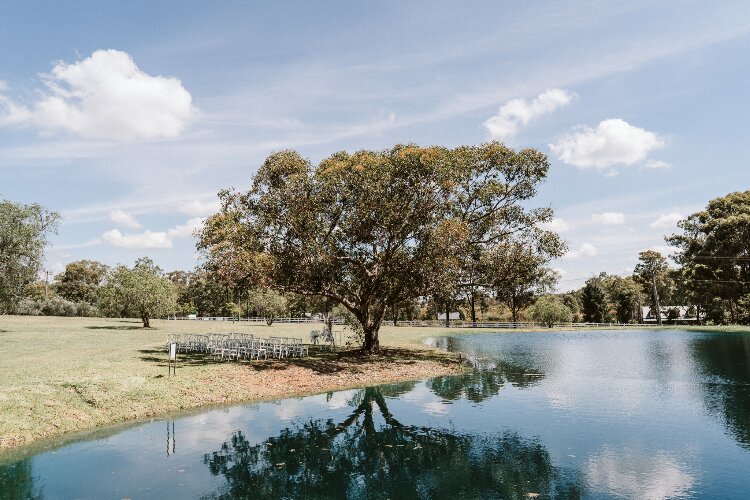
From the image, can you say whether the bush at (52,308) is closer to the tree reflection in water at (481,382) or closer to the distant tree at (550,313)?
the distant tree at (550,313)

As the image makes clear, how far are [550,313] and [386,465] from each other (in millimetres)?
77589

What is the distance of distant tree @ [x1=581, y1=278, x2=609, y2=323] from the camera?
9806cm

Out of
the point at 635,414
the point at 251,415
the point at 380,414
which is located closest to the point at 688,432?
the point at 635,414

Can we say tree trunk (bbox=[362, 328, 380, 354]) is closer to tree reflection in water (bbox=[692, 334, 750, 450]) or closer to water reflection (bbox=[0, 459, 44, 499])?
tree reflection in water (bbox=[692, 334, 750, 450])

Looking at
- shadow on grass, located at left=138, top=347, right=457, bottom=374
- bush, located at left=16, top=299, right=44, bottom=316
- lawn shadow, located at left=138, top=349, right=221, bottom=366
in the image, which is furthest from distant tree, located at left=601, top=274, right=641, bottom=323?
bush, located at left=16, top=299, right=44, bottom=316

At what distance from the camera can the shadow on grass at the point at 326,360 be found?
30.2m

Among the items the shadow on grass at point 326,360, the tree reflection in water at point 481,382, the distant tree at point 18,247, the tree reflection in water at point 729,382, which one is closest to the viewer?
the tree reflection in water at point 729,382

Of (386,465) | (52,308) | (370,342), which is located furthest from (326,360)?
(52,308)

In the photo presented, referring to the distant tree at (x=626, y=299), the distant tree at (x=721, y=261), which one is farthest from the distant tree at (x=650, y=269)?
the distant tree at (x=721, y=261)

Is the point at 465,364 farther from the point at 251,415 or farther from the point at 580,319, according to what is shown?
the point at 580,319

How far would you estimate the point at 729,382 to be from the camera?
90.3 ft

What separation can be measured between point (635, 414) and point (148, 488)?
1855 cm

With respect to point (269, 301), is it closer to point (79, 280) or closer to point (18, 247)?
point (18, 247)

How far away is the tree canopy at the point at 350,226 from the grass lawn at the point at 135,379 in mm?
5394
